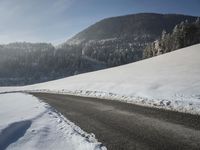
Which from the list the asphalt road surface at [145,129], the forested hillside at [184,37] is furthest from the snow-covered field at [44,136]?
the forested hillside at [184,37]

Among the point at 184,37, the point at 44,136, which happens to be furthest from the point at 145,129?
the point at 184,37

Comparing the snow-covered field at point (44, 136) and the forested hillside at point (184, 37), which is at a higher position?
the forested hillside at point (184, 37)

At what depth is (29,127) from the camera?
37.8 feet

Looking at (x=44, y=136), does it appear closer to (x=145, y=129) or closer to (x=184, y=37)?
(x=145, y=129)

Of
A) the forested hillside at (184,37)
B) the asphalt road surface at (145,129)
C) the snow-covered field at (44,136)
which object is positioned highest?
the forested hillside at (184,37)

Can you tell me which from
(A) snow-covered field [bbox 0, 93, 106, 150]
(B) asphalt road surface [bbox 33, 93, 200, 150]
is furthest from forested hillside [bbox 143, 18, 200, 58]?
(A) snow-covered field [bbox 0, 93, 106, 150]

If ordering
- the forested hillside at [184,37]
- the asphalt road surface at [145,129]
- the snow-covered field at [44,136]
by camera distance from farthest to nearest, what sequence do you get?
the forested hillside at [184,37] → the snow-covered field at [44,136] → the asphalt road surface at [145,129]

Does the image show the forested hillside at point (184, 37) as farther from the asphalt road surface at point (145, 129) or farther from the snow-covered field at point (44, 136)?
the snow-covered field at point (44, 136)

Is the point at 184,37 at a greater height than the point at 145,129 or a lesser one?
greater

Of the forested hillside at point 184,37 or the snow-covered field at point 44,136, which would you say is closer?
the snow-covered field at point 44,136

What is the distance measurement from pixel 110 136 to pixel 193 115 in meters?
4.68

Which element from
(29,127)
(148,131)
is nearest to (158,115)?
(148,131)

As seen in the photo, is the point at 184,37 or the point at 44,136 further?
the point at 184,37

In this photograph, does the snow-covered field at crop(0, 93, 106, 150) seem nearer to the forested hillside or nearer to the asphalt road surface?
the asphalt road surface
